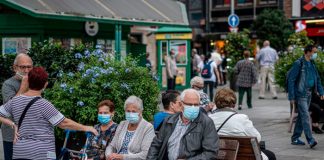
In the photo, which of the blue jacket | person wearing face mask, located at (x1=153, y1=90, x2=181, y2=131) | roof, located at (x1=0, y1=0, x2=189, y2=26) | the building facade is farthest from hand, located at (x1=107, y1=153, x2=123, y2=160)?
the building facade

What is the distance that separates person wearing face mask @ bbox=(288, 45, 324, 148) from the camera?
11.9 m

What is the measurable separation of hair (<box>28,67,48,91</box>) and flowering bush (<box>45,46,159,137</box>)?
2250 mm

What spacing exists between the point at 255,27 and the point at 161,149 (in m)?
33.0

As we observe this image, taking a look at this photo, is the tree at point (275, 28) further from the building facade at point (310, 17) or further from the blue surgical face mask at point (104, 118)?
the blue surgical face mask at point (104, 118)

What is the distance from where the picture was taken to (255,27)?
130 feet

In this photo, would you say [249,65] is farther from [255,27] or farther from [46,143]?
[255,27]

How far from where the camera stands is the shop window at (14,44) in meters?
14.6

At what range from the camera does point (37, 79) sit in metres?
6.42

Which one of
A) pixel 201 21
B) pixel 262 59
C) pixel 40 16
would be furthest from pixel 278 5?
pixel 40 16

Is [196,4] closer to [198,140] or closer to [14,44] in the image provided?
[14,44]

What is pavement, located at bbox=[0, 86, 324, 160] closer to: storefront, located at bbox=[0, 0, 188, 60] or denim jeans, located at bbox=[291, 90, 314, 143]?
denim jeans, located at bbox=[291, 90, 314, 143]

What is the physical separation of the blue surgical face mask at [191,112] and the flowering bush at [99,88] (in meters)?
2.00

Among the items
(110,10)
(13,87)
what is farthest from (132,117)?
(110,10)

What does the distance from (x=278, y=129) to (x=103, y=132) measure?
7.79m
